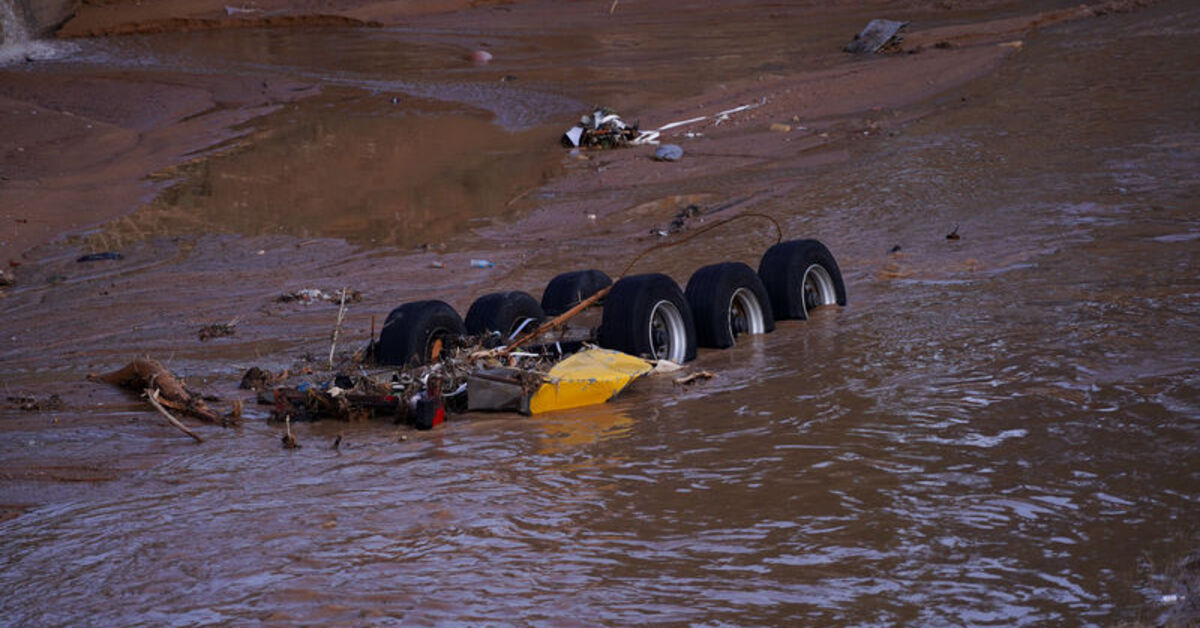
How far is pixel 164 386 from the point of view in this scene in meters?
8.84

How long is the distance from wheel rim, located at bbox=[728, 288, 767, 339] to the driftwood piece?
453 centimetres

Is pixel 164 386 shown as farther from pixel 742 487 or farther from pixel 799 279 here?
pixel 799 279

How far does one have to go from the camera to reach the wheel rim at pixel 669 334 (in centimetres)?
964

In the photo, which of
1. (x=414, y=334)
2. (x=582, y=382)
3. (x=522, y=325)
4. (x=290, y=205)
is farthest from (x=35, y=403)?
(x=290, y=205)

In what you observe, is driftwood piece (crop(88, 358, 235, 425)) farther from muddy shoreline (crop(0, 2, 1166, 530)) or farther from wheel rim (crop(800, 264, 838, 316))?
wheel rim (crop(800, 264, 838, 316))

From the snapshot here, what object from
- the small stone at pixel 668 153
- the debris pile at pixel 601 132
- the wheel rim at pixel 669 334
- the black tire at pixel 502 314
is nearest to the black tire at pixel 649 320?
the wheel rim at pixel 669 334

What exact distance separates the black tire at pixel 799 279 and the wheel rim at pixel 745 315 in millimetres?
340

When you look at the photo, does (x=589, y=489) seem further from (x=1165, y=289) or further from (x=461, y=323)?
(x=1165, y=289)

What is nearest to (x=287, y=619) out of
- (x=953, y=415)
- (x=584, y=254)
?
(x=953, y=415)

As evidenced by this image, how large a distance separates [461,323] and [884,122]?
12.1 m

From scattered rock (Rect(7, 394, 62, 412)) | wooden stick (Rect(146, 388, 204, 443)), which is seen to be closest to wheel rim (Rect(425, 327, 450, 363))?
wooden stick (Rect(146, 388, 204, 443))

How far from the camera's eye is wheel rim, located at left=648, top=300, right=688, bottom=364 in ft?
31.6

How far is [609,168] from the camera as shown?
63.7ft

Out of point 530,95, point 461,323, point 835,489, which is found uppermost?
point 530,95
